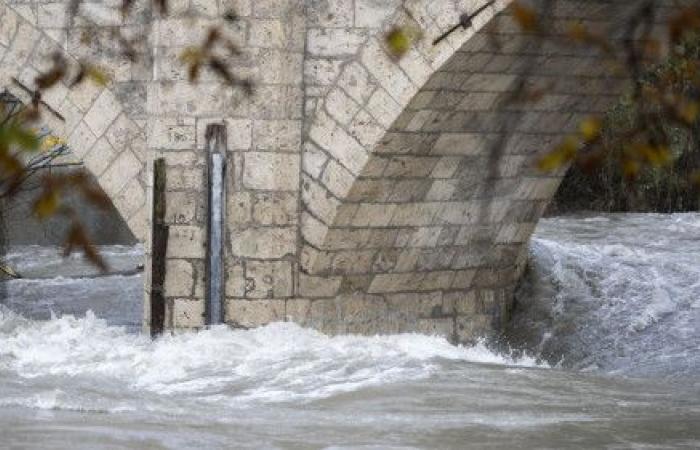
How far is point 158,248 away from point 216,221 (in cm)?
38

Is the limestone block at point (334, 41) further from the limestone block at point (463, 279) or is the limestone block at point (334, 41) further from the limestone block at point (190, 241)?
the limestone block at point (463, 279)

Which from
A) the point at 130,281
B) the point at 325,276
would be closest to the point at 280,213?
the point at 325,276

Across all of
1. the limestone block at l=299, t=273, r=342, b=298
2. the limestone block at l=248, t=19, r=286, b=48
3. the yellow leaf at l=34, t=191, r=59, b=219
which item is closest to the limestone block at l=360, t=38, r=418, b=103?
the limestone block at l=248, t=19, r=286, b=48

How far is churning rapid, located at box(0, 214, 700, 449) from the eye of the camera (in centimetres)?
810

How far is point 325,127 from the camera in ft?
34.7

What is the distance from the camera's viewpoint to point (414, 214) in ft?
37.4

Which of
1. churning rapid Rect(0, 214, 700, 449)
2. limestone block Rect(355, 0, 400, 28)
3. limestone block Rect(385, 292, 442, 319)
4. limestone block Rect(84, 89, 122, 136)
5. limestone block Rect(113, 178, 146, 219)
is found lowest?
churning rapid Rect(0, 214, 700, 449)

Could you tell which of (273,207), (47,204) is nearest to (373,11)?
(273,207)

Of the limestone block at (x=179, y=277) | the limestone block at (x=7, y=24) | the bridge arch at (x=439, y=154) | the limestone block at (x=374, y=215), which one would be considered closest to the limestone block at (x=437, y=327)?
the bridge arch at (x=439, y=154)

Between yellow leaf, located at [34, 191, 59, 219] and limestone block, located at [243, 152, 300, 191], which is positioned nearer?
yellow leaf, located at [34, 191, 59, 219]

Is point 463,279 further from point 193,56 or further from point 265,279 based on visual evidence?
point 193,56

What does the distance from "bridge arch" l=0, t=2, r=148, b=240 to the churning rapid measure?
0.85m

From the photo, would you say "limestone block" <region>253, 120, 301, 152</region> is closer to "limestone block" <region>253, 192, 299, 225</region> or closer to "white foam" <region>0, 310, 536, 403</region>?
"limestone block" <region>253, 192, 299, 225</region>

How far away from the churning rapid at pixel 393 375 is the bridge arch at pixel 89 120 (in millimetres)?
852
